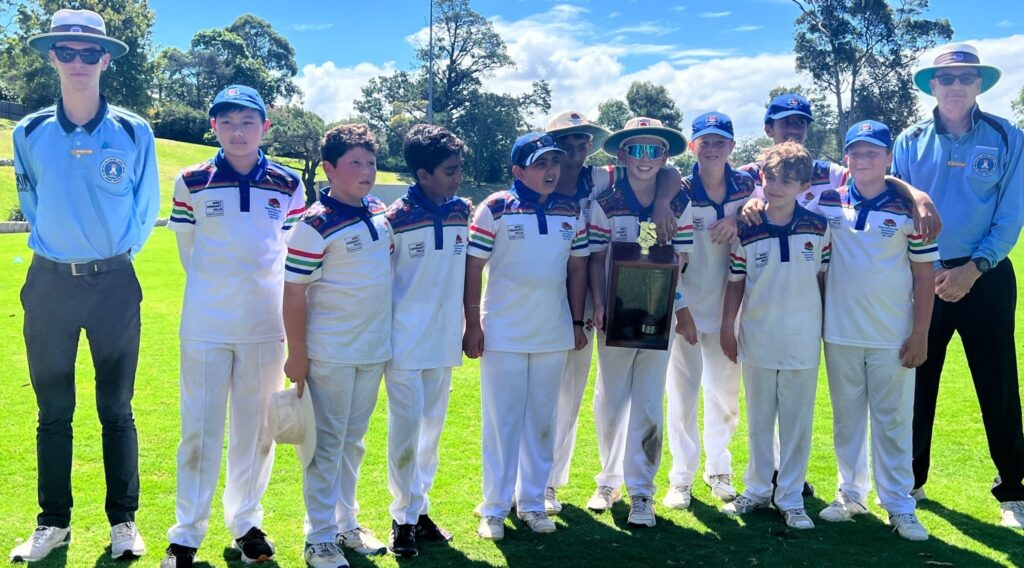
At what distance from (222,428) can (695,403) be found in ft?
9.56

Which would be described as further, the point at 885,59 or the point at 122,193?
the point at 885,59

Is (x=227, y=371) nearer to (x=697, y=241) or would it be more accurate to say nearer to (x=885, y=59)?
(x=697, y=241)

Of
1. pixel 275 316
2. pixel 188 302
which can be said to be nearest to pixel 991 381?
pixel 275 316

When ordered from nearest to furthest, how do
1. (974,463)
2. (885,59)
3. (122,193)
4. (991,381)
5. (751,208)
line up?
(122,193), (751,208), (991,381), (974,463), (885,59)

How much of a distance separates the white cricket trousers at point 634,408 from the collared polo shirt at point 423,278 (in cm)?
111

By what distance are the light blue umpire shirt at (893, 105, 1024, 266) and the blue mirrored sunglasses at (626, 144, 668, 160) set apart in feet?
6.07

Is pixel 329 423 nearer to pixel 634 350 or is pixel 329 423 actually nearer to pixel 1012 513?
pixel 634 350

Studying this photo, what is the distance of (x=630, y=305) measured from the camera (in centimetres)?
465

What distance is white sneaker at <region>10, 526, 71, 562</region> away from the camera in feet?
13.4

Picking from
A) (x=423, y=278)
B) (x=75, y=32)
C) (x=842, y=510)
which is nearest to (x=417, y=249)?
(x=423, y=278)

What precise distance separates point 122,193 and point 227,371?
3.95ft

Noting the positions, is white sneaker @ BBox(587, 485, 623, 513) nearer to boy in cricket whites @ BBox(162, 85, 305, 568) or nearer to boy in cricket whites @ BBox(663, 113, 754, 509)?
boy in cricket whites @ BBox(663, 113, 754, 509)

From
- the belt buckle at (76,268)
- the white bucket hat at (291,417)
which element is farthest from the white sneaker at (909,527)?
the belt buckle at (76,268)

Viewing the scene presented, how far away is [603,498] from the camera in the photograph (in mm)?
5055
